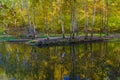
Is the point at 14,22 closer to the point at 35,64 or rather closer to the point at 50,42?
the point at 50,42

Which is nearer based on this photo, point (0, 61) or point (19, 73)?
point (19, 73)

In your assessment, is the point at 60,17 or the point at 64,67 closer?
the point at 64,67

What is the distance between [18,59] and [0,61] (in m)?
2.11

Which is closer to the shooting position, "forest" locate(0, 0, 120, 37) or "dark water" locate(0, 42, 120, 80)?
"dark water" locate(0, 42, 120, 80)

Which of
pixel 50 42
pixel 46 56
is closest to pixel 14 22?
pixel 50 42

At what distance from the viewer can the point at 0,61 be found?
34.6 metres

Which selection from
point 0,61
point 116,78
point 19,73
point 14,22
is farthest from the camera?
point 14,22

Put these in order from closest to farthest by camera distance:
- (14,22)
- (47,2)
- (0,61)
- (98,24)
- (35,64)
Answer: (35,64), (0,61), (47,2), (98,24), (14,22)

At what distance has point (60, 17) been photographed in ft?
211

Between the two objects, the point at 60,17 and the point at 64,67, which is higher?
the point at 60,17

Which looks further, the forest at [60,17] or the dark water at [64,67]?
the forest at [60,17]

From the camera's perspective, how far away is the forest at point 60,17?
62453 millimetres

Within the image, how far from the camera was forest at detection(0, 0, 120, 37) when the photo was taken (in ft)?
205

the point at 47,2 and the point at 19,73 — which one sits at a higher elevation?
the point at 47,2
